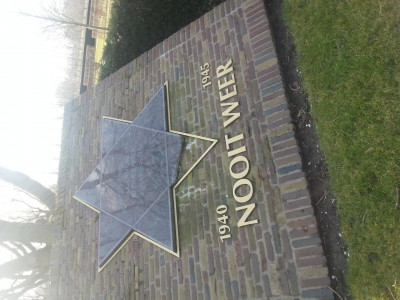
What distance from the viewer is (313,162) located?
3178mm

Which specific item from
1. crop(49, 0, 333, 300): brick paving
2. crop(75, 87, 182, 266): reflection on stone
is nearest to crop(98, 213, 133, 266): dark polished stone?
crop(75, 87, 182, 266): reflection on stone

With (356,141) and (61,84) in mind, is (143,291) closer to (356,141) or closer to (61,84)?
(356,141)

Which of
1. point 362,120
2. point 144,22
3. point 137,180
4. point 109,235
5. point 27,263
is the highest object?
point 144,22

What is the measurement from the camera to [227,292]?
331 centimetres

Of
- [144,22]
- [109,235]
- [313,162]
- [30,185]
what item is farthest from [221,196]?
[30,185]

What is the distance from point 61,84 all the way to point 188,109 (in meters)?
10.9

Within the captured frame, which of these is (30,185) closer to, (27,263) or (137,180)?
(27,263)

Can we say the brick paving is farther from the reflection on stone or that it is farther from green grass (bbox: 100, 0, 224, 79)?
green grass (bbox: 100, 0, 224, 79)

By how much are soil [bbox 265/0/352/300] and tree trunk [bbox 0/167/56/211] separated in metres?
7.11

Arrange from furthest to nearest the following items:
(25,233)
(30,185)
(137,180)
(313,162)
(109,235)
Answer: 1. (30,185)
2. (25,233)
3. (109,235)
4. (137,180)
5. (313,162)

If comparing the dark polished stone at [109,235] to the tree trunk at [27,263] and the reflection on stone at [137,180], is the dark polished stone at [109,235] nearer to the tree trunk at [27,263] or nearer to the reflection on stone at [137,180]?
the reflection on stone at [137,180]

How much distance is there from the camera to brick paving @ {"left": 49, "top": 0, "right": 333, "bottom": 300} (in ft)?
9.95

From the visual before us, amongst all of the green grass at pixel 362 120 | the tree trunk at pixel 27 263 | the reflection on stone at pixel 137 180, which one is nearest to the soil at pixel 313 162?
the green grass at pixel 362 120

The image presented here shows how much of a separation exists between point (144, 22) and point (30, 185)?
5.05 m
